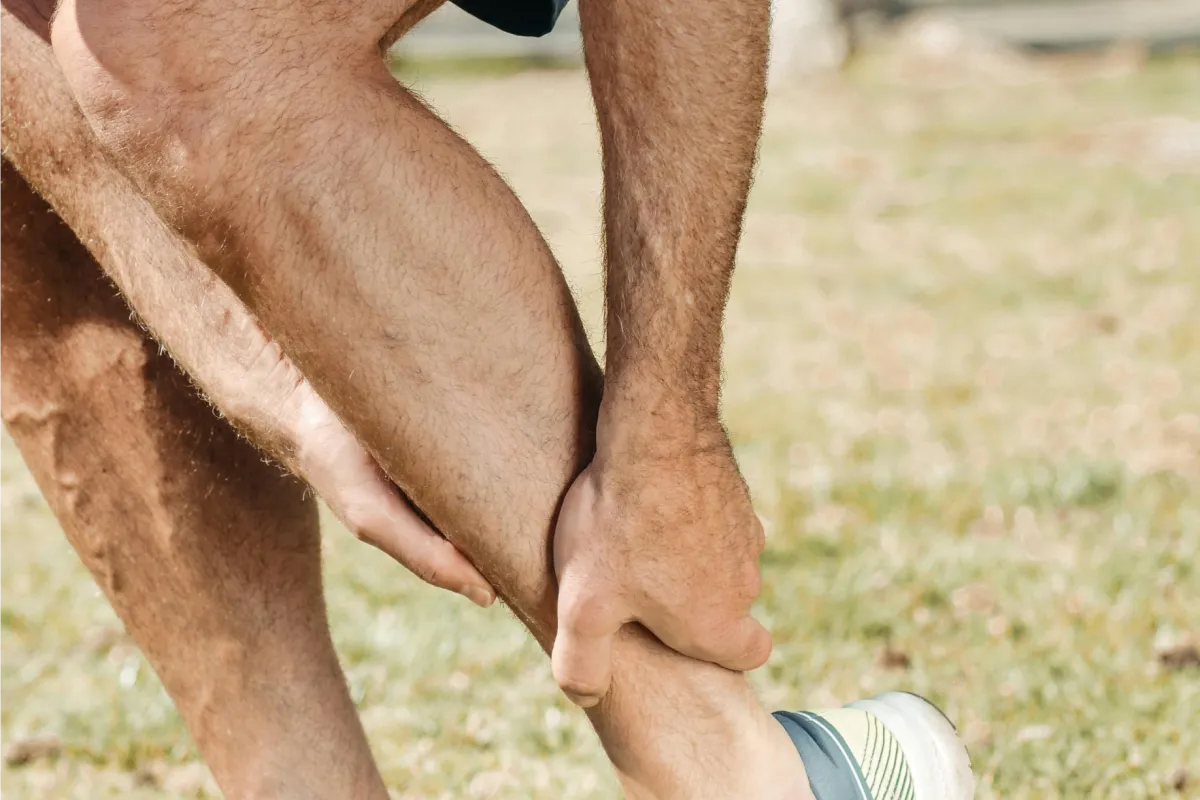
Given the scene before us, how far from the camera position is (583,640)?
135 centimetres

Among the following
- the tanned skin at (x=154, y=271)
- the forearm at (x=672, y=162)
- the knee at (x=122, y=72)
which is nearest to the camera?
the knee at (x=122, y=72)

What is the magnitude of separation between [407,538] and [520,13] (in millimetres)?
567

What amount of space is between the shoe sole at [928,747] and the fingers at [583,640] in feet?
1.09

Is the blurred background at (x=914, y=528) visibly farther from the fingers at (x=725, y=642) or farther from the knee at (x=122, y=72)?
the fingers at (x=725, y=642)

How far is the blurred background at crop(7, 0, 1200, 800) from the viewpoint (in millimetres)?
2182

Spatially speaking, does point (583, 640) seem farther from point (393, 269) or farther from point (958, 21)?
point (958, 21)

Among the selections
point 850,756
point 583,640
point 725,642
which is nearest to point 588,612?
point 583,640

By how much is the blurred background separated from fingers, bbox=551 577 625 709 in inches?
25.3

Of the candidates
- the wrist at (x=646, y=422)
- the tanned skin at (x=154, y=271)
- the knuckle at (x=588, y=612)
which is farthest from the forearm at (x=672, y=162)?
the tanned skin at (x=154, y=271)

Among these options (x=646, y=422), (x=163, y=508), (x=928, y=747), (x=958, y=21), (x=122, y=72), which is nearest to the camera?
(x=122, y=72)

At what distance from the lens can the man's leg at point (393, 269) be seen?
1.22 m

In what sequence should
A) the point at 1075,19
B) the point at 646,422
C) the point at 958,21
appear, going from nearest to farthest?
the point at 646,422, the point at 958,21, the point at 1075,19

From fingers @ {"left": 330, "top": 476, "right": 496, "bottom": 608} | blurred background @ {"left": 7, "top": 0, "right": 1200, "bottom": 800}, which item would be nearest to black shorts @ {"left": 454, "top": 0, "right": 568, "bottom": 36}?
blurred background @ {"left": 7, "top": 0, "right": 1200, "bottom": 800}

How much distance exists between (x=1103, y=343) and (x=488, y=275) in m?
3.18
